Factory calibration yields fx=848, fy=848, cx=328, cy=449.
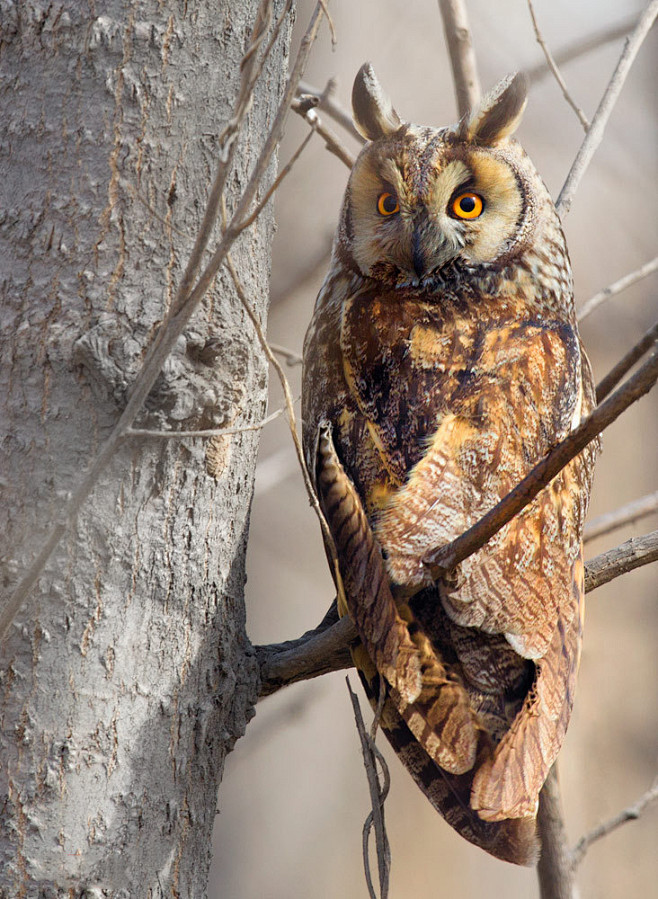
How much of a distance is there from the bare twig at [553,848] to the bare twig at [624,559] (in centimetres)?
39

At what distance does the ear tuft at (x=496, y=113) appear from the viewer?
1.54 metres

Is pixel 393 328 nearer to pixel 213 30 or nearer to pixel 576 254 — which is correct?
pixel 213 30

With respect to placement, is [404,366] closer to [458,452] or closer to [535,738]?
[458,452]

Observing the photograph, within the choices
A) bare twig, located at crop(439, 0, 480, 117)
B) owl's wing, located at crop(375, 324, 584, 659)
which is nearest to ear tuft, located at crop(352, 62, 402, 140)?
bare twig, located at crop(439, 0, 480, 117)

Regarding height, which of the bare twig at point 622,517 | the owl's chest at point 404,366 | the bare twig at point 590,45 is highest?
the bare twig at point 590,45

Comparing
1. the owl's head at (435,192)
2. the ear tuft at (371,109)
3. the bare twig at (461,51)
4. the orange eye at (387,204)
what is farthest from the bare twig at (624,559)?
the bare twig at (461,51)

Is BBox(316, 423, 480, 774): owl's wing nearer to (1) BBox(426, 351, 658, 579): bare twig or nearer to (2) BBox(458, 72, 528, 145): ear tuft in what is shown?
(1) BBox(426, 351, 658, 579): bare twig

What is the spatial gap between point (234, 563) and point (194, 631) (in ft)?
0.40

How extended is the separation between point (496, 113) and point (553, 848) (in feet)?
4.33

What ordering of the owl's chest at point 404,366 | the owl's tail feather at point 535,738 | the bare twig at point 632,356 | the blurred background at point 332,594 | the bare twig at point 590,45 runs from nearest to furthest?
the bare twig at point 632,356 < the owl's tail feather at point 535,738 < the owl's chest at point 404,366 < the bare twig at point 590,45 < the blurred background at point 332,594

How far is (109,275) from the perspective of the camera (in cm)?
99

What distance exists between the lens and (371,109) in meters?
1.62

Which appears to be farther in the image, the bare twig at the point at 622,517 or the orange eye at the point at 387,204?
the bare twig at the point at 622,517

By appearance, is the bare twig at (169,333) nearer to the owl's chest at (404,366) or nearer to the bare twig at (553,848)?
the owl's chest at (404,366)
